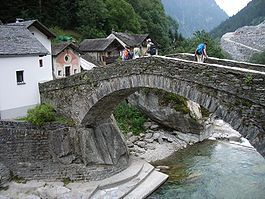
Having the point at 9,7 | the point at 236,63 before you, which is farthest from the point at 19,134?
the point at 9,7

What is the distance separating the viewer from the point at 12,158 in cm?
1648

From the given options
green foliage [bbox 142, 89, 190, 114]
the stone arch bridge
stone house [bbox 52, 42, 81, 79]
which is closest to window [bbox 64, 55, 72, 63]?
stone house [bbox 52, 42, 81, 79]

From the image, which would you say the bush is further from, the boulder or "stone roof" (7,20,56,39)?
the boulder

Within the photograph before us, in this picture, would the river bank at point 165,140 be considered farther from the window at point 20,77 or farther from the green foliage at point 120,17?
the green foliage at point 120,17

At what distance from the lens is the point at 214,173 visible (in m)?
18.8

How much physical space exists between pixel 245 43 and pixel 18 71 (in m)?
24.1

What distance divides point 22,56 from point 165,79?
822cm

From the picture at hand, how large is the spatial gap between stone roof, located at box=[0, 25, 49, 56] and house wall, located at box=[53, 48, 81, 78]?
8.99 m

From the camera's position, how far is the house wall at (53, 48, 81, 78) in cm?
2855

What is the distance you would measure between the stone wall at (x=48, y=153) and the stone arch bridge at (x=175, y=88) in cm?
106

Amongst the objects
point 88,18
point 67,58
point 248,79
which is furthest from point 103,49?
point 248,79

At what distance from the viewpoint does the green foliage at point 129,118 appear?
2439cm

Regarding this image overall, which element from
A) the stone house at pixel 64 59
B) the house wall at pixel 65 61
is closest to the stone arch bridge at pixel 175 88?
the stone house at pixel 64 59

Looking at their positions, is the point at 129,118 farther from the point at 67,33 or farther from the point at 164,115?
the point at 67,33
